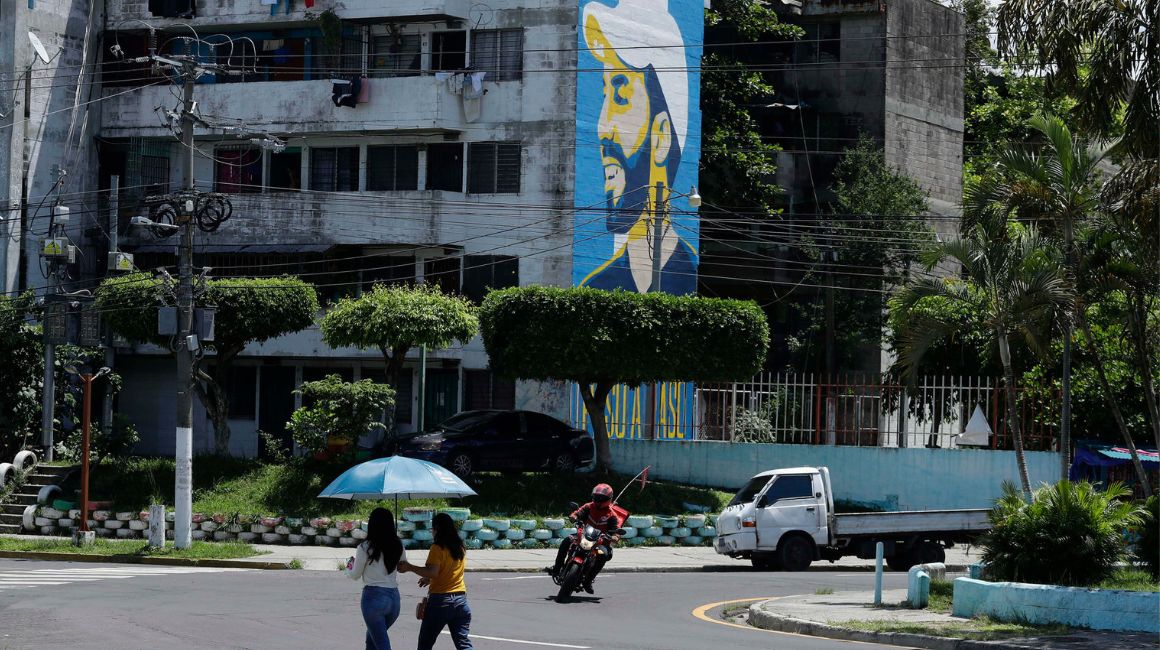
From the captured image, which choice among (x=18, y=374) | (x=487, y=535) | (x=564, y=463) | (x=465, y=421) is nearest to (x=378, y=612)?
(x=487, y=535)

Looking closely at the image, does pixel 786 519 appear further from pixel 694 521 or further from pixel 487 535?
pixel 487 535

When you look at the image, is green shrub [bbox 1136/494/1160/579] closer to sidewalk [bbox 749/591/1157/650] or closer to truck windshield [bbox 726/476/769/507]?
sidewalk [bbox 749/591/1157/650]

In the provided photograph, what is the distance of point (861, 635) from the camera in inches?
611

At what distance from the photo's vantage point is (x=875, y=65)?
153 feet

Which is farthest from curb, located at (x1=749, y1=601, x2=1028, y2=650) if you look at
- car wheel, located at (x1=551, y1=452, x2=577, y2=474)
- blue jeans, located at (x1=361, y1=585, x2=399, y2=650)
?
car wheel, located at (x1=551, y1=452, x2=577, y2=474)

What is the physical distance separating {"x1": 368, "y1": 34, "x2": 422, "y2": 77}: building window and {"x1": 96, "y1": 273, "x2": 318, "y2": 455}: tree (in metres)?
8.83

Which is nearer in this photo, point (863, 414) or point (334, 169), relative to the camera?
point (863, 414)

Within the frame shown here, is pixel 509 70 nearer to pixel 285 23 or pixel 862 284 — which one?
pixel 285 23

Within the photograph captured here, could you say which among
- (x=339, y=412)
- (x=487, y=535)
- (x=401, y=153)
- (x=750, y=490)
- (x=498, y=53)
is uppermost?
(x=498, y=53)

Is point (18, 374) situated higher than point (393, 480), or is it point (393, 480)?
point (18, 374)

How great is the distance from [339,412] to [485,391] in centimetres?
874

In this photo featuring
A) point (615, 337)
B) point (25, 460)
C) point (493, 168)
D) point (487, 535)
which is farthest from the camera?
point (493, 168)

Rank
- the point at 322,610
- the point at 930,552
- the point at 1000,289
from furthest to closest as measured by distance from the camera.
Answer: the point at 930,552 → the point at 1000,289 → the point at 322,610

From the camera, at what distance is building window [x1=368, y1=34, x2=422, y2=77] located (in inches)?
1553
